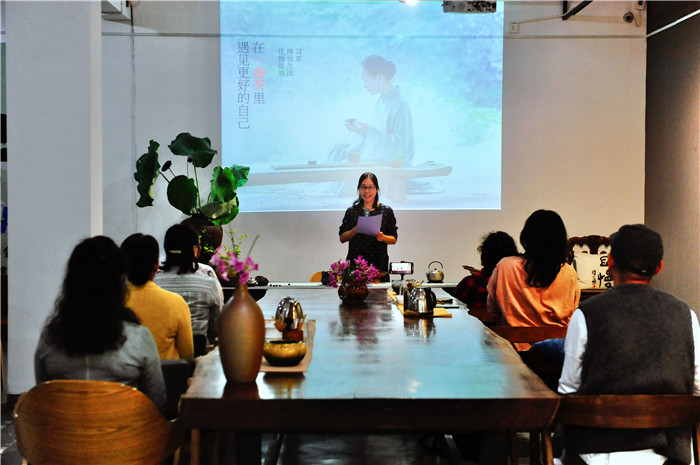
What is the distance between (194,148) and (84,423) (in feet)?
15.3

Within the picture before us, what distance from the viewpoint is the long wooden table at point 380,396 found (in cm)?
169

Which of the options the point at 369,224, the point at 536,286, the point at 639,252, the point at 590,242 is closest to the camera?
the point at 639,252

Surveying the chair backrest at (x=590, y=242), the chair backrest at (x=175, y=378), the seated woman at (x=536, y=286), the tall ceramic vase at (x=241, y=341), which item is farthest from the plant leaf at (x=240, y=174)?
the tall ceramic vase at (x=241, y=341)

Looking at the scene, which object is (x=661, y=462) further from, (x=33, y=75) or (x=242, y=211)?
(x=242, y=211)

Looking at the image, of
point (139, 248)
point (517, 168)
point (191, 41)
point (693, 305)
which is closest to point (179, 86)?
point (191, 41)

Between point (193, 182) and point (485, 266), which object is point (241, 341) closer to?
point (485, 266)

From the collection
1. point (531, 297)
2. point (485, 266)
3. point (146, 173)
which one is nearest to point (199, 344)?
point (531, 297)

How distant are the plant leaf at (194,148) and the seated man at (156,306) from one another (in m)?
3.67

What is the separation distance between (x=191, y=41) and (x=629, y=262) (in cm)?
576

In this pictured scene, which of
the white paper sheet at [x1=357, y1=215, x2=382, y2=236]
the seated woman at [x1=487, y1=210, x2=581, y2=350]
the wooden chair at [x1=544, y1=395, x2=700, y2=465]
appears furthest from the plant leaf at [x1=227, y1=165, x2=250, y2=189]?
the wooden chair at [x1=544, y1=395, x2=700, y2=465]

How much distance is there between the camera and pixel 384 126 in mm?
6891

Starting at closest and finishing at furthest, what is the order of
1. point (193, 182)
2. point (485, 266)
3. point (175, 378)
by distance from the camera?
point (175, 378), point (485, 266), point (193, 182)

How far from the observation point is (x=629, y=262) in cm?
207

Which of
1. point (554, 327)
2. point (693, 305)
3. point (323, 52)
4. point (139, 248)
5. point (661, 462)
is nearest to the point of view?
point (661, 462)
